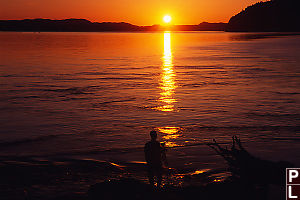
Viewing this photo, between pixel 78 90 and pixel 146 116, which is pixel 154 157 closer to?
pixel 146 116

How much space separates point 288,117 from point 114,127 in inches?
329

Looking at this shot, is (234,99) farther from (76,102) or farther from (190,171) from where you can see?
(190,171)

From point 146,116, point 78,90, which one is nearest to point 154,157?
point 146,116

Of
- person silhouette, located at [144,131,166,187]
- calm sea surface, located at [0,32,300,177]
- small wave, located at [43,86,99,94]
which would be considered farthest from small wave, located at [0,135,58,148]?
small wave, located at [43,86,99,94]

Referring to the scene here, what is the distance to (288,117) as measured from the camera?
19.0 meters

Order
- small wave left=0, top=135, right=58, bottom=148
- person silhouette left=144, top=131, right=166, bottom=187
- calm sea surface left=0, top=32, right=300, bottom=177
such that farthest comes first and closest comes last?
small wave left=0, top=135, right=58, bottom=148
calm sea surface left=0, top=32, right=300, bottom=177
person silhouette left=144, top=131, right=166, bottom=187

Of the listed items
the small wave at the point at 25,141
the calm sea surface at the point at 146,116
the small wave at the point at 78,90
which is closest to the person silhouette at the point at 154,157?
the calm sea surface at the point at 146,116

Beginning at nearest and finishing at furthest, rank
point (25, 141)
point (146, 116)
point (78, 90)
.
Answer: point (25, 141)
point (146, 116)
point (78, 90)

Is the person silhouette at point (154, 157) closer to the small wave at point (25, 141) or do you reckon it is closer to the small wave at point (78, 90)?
the small wave at point (25, 141)

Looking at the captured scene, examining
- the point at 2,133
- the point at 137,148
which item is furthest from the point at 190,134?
the point at 2,133

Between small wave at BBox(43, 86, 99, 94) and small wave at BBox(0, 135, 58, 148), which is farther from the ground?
small wave at BBox(43, 86, 99, 94)

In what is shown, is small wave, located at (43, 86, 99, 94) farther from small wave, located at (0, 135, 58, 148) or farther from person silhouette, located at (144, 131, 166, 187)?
person silhouette, located at (144, 131, 166, 187)

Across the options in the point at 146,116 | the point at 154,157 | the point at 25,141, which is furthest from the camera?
the point at 146,116

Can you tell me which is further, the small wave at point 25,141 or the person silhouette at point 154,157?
the small wave at point 25,141
